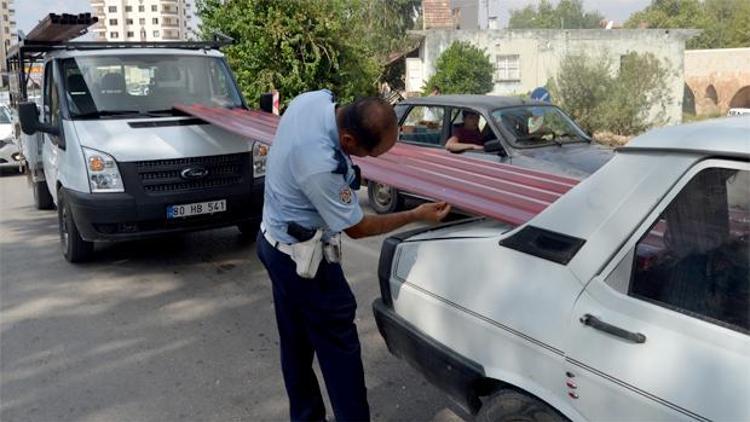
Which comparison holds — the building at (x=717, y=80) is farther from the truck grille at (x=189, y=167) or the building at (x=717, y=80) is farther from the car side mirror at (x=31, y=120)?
the car side mirror at (x=31, y=120)

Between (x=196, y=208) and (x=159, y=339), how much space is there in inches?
68.3

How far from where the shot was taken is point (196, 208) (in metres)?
6.18

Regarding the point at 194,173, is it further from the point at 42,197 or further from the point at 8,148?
the point at 8,148

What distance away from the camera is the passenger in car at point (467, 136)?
7.49 meters

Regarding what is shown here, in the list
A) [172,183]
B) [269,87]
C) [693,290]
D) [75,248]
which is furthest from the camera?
[269,87]

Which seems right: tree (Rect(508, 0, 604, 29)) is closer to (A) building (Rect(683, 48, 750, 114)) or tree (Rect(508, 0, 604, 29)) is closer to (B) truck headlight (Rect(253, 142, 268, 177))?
(A) building (Rect(683, 48, 750, 114))

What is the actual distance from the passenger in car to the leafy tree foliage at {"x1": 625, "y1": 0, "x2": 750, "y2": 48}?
207 ft

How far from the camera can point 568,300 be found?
7.11 feet

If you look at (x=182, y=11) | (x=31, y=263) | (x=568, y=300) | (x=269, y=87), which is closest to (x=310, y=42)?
(x=269, y=87)

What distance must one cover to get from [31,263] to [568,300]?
20.6 ft

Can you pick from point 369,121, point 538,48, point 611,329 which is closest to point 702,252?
point 611,329

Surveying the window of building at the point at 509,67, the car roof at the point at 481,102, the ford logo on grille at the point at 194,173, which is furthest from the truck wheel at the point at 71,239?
the window of building at the point at 509,67

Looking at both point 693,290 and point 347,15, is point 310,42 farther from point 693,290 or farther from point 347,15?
point 693,290

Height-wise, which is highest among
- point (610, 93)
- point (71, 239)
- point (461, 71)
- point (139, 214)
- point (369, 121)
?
point (461, 71)
